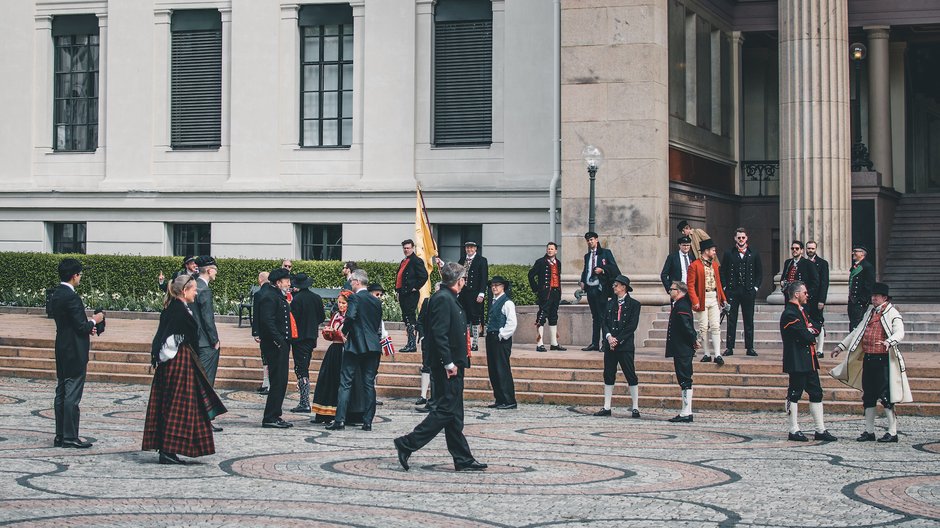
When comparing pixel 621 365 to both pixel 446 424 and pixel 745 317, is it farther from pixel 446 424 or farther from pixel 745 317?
pixel 446 424

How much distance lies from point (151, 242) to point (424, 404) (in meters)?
15.0

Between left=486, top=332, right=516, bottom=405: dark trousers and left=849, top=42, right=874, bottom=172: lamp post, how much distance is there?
47.1 ft

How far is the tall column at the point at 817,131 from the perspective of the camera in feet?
83.6

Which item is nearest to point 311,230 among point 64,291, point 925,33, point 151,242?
point 151,242

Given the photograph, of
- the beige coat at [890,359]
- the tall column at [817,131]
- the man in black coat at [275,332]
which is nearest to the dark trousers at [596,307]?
the tall column at [817,131]

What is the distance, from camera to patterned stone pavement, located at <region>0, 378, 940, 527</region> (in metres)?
10.2

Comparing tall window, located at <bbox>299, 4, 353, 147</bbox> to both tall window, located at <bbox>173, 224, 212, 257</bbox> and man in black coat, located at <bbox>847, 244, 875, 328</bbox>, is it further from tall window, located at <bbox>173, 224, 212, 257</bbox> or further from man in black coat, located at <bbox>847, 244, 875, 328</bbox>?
man in black coat, located at <bbox>847, 244, 875, 328</bbox>

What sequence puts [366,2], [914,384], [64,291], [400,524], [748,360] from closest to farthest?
[400,524] → [64,291] → [914,384] → [748,360] → [366,2]

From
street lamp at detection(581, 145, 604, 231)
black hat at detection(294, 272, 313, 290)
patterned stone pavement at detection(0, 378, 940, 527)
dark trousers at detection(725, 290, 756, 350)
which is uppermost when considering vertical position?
street lamp at detection(581, 145, 604, 231)

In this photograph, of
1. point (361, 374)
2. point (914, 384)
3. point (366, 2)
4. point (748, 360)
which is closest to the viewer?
point (361, 374)

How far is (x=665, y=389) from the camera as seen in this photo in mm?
19406

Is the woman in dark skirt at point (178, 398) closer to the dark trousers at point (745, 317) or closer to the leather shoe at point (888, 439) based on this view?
the leather shoe at point (888, 439)

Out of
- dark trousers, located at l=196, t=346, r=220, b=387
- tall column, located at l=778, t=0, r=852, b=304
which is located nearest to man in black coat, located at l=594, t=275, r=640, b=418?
dark trousers, located at l=196, t=346, r=220, b=387

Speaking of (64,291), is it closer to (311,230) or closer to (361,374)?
(361,374)
